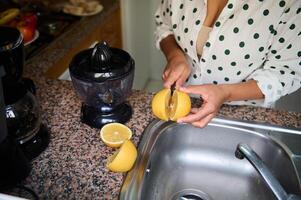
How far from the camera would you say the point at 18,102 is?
0.75 m

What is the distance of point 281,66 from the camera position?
3.22ft

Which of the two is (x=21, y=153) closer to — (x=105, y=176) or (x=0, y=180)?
(x=0, y=180)

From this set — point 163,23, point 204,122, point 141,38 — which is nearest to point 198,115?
point 204,122

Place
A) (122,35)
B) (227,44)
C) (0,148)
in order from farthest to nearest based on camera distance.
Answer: (122,35)
(227,44)
(0,148)

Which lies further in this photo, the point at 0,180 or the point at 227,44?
the point at 227,44

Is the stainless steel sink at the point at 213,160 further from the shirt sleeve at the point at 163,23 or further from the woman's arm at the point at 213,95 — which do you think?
the shirt sleeve at the point at 163,23

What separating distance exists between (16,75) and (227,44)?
1.98 feet

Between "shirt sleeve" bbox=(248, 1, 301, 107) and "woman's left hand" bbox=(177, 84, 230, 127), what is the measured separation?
162 mm

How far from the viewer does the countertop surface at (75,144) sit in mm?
740

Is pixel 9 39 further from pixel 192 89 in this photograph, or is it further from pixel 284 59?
Answer: pixel 284 59

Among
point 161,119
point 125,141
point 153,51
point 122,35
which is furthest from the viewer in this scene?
point 153,51

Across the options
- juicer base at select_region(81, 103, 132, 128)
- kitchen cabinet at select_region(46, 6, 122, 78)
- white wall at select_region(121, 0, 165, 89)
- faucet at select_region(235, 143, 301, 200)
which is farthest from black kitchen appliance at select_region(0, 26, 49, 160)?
white wall at select_region(121, 0, 165, 89)

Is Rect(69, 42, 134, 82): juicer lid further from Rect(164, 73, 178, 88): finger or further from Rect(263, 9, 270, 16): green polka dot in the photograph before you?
Rect(263, 9, 270, 16): green polka dot

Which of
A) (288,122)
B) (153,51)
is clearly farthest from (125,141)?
(153,51)
